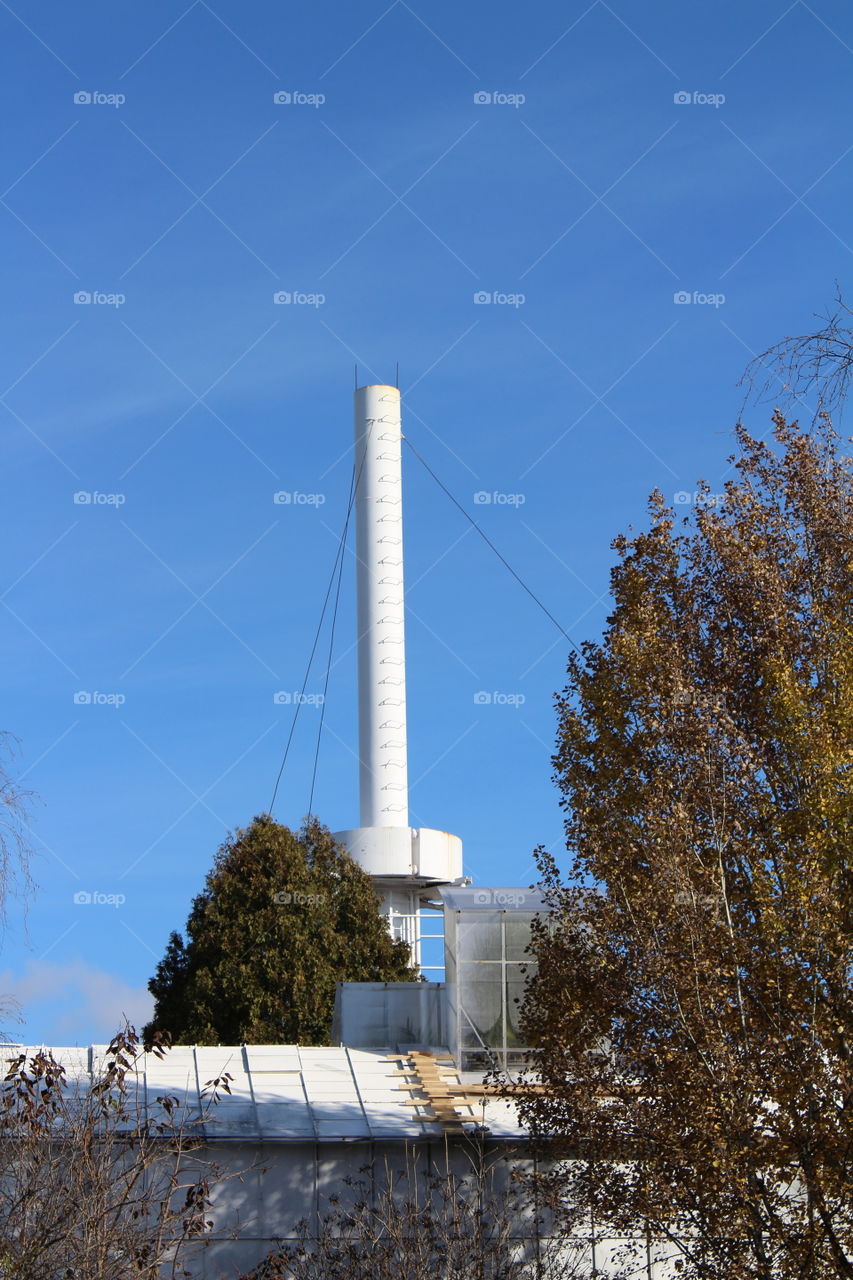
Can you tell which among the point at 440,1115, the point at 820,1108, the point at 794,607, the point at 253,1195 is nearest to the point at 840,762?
the point at 794,607

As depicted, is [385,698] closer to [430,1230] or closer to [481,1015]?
[481,1015]

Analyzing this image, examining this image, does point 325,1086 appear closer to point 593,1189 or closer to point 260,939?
point 593,1189

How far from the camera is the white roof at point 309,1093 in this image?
23.7m

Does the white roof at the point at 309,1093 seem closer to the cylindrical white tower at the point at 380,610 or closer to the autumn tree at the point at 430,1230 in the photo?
the autumn tree at the point at 430,1230

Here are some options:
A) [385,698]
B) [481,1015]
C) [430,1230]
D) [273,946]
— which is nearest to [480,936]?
[481,1015]

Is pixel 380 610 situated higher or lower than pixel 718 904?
higher

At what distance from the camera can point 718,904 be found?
58.3 ft

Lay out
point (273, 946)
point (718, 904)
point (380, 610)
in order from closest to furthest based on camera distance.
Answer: point (718, 904) → point (273, 946) → point (380, 610)

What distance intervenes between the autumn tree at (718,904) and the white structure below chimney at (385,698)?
30795 millimetres

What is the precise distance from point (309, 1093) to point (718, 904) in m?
10.5

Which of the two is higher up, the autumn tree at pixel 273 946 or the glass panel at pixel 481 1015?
the autumn tree at pixel 273 946

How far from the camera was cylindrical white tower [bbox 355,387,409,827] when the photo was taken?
5350 cm

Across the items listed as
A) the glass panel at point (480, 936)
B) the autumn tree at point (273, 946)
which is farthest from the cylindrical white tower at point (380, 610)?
the glass panel at point (480, 936)

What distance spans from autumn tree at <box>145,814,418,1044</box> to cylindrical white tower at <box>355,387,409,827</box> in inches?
107
